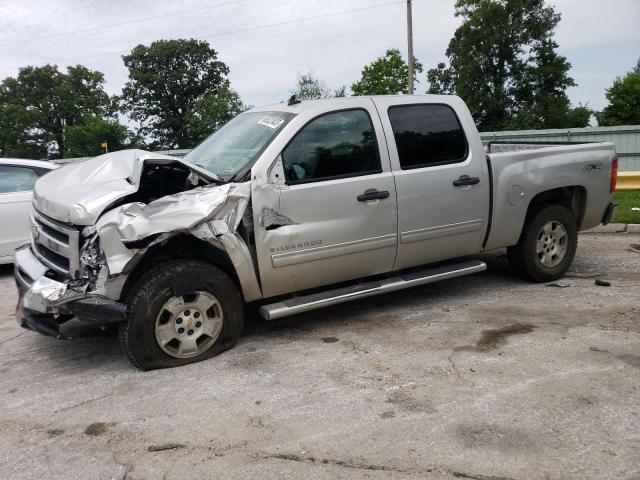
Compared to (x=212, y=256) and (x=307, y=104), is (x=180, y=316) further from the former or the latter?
(x=307, y=104)

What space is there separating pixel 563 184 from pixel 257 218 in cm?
327

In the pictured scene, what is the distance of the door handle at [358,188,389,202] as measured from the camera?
4.38 metres

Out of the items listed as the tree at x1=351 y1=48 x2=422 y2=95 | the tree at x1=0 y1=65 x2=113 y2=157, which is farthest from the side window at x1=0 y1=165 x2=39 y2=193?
the tree at x1=0 y1=65 x2=113 y2=157

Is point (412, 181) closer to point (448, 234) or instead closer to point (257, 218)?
point (448, 234)

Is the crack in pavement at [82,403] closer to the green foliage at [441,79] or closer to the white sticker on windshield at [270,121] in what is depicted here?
the white sticker on windshield at [270,121]

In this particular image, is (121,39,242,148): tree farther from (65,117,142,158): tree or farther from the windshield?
the windshield

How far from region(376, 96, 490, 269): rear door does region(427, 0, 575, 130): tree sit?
147ft

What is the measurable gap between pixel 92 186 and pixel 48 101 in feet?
242

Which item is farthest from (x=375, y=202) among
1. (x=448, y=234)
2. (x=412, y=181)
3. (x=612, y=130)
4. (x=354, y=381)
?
(x=612, y=130)

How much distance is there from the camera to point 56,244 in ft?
12.6

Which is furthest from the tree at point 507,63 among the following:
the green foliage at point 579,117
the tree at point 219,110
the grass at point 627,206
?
the grass at point 627,206

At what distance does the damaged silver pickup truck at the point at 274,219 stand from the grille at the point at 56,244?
0.01m

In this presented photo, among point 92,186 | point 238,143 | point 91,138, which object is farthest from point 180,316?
point 91,138

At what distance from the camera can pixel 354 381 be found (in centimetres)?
357
